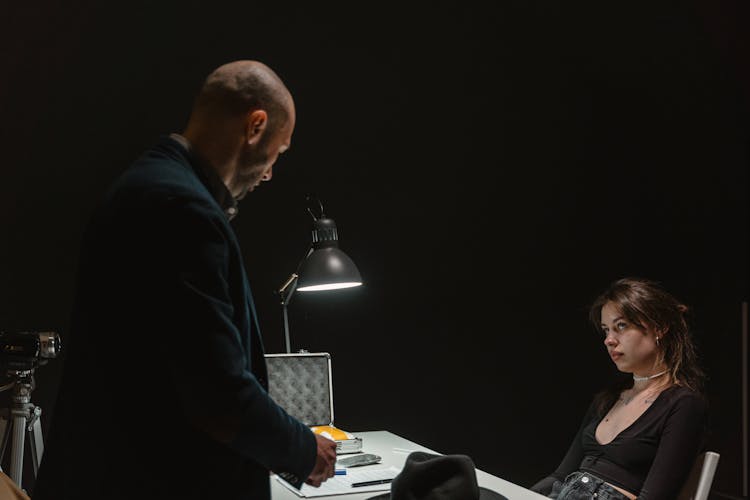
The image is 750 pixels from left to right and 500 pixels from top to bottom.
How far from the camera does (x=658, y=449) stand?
2.32 m

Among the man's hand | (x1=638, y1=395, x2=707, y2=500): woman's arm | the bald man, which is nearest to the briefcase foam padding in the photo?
(x1=638, y1=395, x2=707, y2=500): woman's arm

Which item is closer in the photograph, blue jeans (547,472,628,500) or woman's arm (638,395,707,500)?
woman's arm (638,395,707,500)

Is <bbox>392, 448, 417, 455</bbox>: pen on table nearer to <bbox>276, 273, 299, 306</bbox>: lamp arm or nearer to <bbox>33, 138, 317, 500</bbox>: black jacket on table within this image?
<bbox>276, 273, 299, 306</bbox>: lamp arm

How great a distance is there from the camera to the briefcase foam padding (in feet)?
9.22

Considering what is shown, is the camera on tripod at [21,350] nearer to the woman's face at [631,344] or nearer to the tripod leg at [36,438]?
the tripod leg at [36,438]

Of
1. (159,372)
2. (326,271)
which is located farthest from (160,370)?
(326,271)

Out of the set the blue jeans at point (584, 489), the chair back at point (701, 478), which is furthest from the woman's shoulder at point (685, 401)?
the blue jeans at point (584, 489)

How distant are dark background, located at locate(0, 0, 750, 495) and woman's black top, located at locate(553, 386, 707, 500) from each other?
1101 millimetres

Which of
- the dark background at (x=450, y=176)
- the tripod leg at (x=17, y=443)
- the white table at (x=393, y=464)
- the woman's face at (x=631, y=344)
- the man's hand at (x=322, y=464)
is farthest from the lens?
the dark background at (x=450, y=176)

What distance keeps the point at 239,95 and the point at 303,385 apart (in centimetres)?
167

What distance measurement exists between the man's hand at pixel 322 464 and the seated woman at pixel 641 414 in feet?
4.26

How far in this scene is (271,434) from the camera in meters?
1.19

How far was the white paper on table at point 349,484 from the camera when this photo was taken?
2033mm

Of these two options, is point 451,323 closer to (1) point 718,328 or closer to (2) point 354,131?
(2) point 354,131
